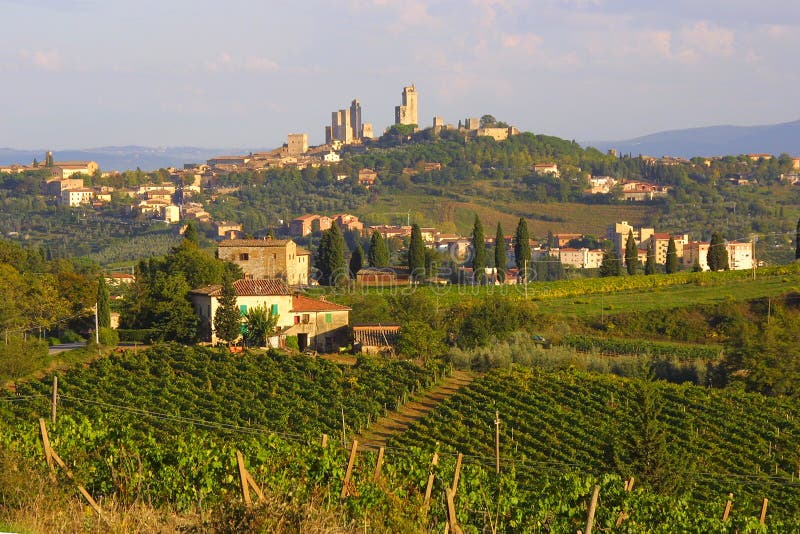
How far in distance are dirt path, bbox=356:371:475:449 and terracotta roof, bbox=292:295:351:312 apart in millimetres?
6620

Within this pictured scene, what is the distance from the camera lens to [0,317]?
34.8 metres

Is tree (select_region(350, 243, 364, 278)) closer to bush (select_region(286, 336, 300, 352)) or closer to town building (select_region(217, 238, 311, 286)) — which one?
town building (select_region(217, 238, 311, 286))

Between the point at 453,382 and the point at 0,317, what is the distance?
14750 millimetres

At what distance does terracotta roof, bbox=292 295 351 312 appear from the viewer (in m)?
35.6

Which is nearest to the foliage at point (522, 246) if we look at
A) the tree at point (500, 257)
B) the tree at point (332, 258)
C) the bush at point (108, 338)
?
the tree at point (500, 257)

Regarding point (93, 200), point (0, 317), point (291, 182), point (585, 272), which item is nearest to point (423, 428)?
point (0, 317)

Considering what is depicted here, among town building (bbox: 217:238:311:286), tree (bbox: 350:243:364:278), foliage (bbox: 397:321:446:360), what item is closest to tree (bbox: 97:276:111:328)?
foliage (bbox: 397:321:446:360)

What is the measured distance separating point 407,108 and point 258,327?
168 metres

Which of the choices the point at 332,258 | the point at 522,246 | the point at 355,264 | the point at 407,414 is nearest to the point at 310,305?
the point at 407,414

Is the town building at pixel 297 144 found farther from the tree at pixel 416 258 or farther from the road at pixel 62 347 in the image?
the road at pixel 62 347

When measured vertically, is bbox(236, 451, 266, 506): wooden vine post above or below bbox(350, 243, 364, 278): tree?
above

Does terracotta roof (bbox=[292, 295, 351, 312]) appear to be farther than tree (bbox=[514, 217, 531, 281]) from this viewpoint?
No

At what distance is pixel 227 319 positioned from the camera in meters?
33.0

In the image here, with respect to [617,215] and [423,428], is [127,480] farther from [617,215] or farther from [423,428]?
[617,215]
